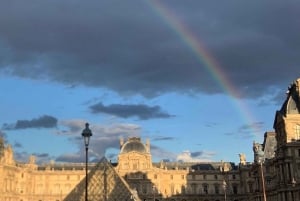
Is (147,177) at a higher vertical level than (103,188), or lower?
higher

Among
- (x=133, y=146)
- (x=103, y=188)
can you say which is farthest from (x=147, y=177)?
(x=103, y=188)

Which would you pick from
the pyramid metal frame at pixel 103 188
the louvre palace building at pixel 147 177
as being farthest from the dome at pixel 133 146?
the pyramid metal frame at pixel 103 188

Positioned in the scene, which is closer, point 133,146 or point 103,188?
point 103,188

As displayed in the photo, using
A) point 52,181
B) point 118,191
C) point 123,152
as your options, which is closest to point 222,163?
point 123,152

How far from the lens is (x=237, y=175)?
104875mm

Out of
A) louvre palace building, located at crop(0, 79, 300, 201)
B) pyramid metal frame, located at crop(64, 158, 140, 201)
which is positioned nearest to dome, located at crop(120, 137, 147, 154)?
louvre palace building, located at crop(0, 79, 300, 201)

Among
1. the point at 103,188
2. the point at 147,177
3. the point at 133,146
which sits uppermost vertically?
the point at 133,146

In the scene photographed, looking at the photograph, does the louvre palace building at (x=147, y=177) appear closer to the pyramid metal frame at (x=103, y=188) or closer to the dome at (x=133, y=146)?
the dome at (x=133, y=146)

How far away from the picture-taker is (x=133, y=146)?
102 meters

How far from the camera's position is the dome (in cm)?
10112

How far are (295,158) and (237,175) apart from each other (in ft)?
145

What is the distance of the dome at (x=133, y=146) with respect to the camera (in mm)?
101125

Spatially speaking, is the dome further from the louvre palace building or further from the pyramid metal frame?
the pyramid metal frame

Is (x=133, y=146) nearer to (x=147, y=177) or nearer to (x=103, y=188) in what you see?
(x=147, y=177)
